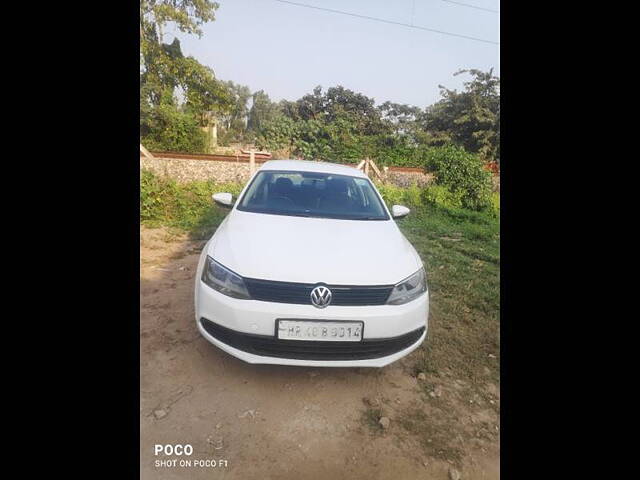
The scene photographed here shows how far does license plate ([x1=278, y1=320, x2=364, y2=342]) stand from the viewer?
170cm

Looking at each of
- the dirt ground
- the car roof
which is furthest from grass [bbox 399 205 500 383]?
the car roof

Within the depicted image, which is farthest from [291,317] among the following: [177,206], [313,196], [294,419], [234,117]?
[234,117]

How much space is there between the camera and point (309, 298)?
1737 millimetres

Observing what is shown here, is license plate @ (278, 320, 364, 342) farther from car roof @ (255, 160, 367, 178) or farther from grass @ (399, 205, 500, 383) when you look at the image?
car roof @ (255, 160, 367, 178)

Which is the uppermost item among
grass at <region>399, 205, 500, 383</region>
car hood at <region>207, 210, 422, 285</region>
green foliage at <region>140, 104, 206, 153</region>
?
green foliage at <region>140, 104, 206, 153</region>

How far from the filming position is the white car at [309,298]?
1.72 metres

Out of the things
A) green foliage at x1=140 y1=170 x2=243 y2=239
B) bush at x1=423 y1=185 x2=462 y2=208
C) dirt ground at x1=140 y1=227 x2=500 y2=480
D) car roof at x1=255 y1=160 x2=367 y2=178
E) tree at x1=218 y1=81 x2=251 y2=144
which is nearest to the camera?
dirt ground at x1=140 y1=227 x2=500 y2=480

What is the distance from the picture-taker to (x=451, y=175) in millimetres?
8102

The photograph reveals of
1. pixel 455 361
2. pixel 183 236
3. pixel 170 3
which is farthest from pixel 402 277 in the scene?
pixel 170 3

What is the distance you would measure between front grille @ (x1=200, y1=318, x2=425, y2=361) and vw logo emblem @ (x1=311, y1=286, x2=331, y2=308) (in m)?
0.21

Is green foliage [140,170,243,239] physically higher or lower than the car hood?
higher

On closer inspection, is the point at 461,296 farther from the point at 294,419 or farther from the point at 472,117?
the point at 472,117
